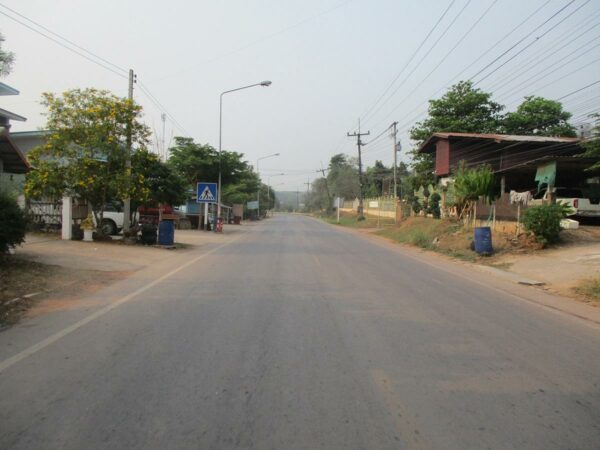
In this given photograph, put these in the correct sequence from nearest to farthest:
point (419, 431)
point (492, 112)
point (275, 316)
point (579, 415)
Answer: point (419, 431) < point (579, 415) < point (275, 316) < point (492, 112)

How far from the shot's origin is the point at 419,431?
12.0 ft

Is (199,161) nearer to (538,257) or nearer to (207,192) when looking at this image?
(207,192)

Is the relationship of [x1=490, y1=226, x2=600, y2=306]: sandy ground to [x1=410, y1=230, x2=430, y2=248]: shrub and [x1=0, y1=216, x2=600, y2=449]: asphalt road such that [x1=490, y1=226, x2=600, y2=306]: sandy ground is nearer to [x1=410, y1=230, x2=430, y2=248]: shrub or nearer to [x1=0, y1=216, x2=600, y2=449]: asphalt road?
[x1=0, y1=216, x2=600, y2=449]: asphalt road

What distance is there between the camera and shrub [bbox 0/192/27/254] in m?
10.1

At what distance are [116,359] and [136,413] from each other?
148 centimetres

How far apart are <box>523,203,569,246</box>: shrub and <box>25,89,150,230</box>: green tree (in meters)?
14.2

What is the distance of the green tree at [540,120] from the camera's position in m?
37.7

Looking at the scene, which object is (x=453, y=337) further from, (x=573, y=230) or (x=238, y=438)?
(x=573, y=230)

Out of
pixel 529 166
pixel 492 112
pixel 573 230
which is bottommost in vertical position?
pixel 573 230

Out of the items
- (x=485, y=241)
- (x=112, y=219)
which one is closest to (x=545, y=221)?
(x=485, y=241)

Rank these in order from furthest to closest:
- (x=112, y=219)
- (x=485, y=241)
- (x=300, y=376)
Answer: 1. (x=112, y=219)
2. (x=485, y=241)
3. (x=300, y=376)

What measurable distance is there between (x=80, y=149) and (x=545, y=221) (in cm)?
1630

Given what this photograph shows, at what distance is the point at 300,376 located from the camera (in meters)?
4.78

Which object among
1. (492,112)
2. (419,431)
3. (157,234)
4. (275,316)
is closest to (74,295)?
(275,316)
